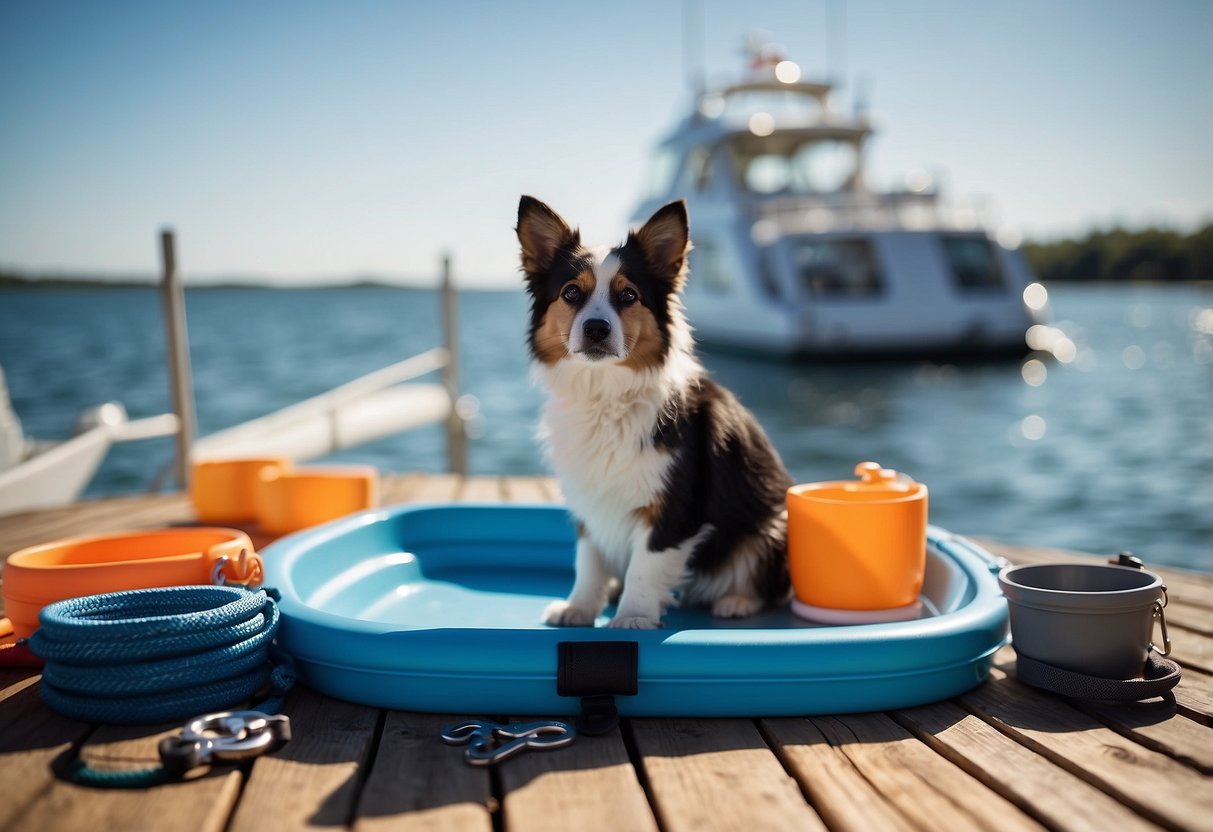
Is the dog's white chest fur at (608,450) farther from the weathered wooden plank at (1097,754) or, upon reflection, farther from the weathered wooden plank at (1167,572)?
the weathered wooden plank at (1167,572)

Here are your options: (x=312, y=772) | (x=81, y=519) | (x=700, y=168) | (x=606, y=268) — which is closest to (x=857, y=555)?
(x=606, y=268)

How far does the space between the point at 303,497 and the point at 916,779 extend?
8.16 ft

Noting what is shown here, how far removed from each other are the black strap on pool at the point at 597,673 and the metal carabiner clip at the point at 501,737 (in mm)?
75

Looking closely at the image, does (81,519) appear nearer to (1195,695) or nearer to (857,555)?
(857,555)

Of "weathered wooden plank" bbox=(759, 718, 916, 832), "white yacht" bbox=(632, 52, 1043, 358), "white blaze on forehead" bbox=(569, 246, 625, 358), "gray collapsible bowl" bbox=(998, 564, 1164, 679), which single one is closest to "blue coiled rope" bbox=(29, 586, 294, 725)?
"white blaze on forehead" bbox=(569, 246, 625, 358)

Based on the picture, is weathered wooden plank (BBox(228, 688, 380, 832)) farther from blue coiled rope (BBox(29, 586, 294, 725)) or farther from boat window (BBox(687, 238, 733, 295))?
boat window (BBox(687, 238, 733, 295))

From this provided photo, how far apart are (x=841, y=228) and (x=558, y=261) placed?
14260 mm

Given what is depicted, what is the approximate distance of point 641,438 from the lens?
2443 millimetres

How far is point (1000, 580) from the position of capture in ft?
7.57

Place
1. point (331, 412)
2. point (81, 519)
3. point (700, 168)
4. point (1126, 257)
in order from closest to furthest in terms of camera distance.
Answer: point (81, 519), point (331, 412), point (700, 168), point (1126, 257)

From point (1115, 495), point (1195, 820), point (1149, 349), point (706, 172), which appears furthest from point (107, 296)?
point (1195, 820)

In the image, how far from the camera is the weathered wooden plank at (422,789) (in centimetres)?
157

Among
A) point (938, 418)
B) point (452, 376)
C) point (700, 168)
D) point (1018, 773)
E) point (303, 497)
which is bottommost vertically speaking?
point (938, 418)

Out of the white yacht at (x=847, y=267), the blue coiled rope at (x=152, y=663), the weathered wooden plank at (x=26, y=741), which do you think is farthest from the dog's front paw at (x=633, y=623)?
the white yacht at (x=847, y=267)
